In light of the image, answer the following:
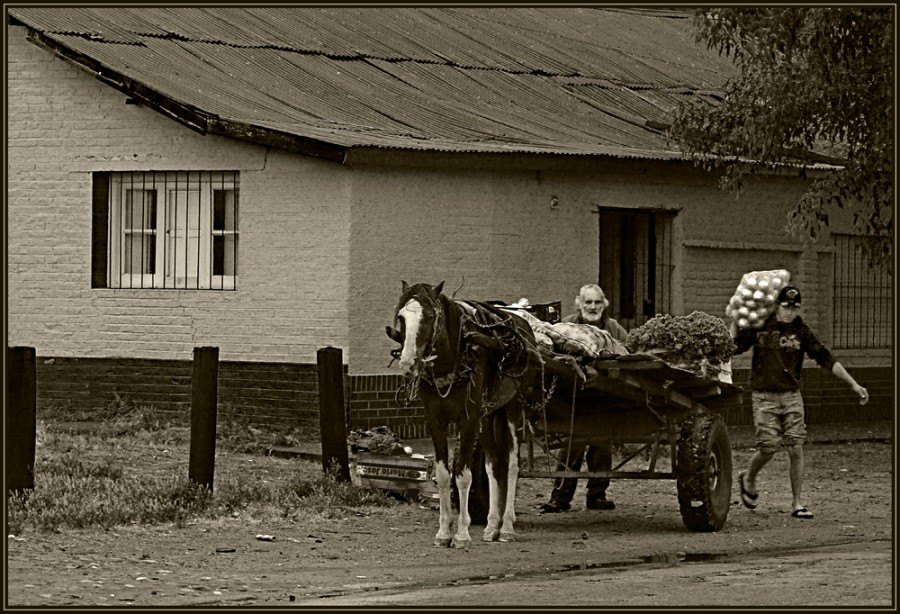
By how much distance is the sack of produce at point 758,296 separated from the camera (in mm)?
14086

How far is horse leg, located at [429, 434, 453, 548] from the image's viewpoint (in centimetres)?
1203

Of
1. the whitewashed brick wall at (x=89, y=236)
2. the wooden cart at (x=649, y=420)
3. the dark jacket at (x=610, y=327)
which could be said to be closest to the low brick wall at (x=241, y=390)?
the whitewashed brick wall at (x=89, y=236)

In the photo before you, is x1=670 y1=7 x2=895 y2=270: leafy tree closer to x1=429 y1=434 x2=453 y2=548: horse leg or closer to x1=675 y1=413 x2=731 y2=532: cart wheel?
x1=675 y1=413 x2=731 y2=532: cart wheel

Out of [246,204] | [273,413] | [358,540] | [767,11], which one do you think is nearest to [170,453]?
[273,413]

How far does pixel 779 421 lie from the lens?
1424cm

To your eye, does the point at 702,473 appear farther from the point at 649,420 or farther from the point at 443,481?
the point at 443,481

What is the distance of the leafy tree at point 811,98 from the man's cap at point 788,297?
3264 mm

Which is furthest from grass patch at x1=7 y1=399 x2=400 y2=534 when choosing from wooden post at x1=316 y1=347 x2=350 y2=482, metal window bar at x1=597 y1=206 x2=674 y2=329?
metal window bar at x1=597 y1=206 x2=674 y2=329

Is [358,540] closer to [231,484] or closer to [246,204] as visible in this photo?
[231,484]

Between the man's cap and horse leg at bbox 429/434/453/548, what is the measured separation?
11.2 ft

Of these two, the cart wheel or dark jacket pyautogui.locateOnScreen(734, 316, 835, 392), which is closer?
the cart wheel

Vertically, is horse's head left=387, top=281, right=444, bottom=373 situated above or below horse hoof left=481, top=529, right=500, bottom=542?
above

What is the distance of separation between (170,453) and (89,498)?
14.2ft

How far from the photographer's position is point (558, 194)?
2084cm
